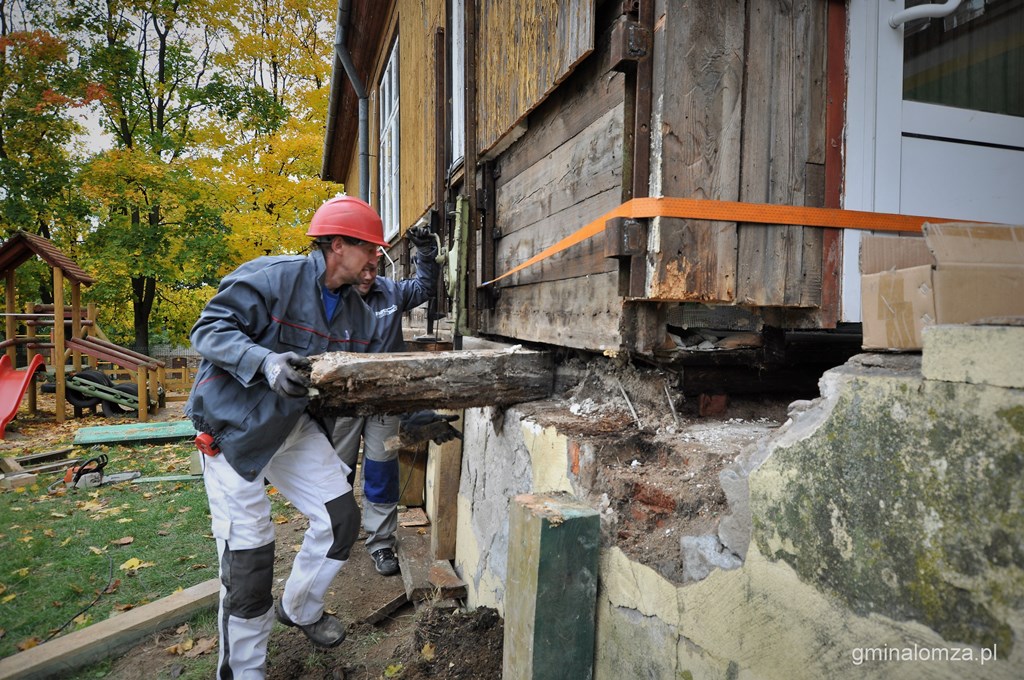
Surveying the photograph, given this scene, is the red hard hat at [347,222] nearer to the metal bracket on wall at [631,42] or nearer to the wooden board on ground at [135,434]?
the metal bracket on wall at [631,42]

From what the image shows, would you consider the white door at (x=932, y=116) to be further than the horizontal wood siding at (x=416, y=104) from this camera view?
No

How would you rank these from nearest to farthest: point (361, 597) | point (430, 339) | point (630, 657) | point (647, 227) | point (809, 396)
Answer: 1. point (630, 657)
2. point (647, 227)
3. point (809, 396)
4. point (361, 597)
5. point (430, 339)

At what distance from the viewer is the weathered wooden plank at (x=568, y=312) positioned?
252cm

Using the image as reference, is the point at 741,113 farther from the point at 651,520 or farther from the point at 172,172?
the point at 172,172

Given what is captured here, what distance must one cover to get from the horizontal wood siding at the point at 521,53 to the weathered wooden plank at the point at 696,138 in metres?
0.44

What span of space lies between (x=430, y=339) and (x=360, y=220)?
5.57 feet

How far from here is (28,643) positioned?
11.7 feet

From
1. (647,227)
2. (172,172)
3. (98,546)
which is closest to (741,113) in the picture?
(647,227)

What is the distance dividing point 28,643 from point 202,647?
99cm

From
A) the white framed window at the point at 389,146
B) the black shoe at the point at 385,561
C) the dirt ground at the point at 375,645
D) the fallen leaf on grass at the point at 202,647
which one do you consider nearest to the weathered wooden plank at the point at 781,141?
the dirt ground at the point at 375,645

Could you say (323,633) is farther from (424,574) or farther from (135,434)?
(135,434)

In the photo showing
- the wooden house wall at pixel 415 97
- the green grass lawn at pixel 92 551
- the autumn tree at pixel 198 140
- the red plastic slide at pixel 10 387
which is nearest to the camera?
the green grass lawn at pixel 92 551

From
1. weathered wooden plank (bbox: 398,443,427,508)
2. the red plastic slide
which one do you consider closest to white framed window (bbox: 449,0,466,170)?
weathered wooden plank (bbox: 398,443,427,508)

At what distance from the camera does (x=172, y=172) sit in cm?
1588
